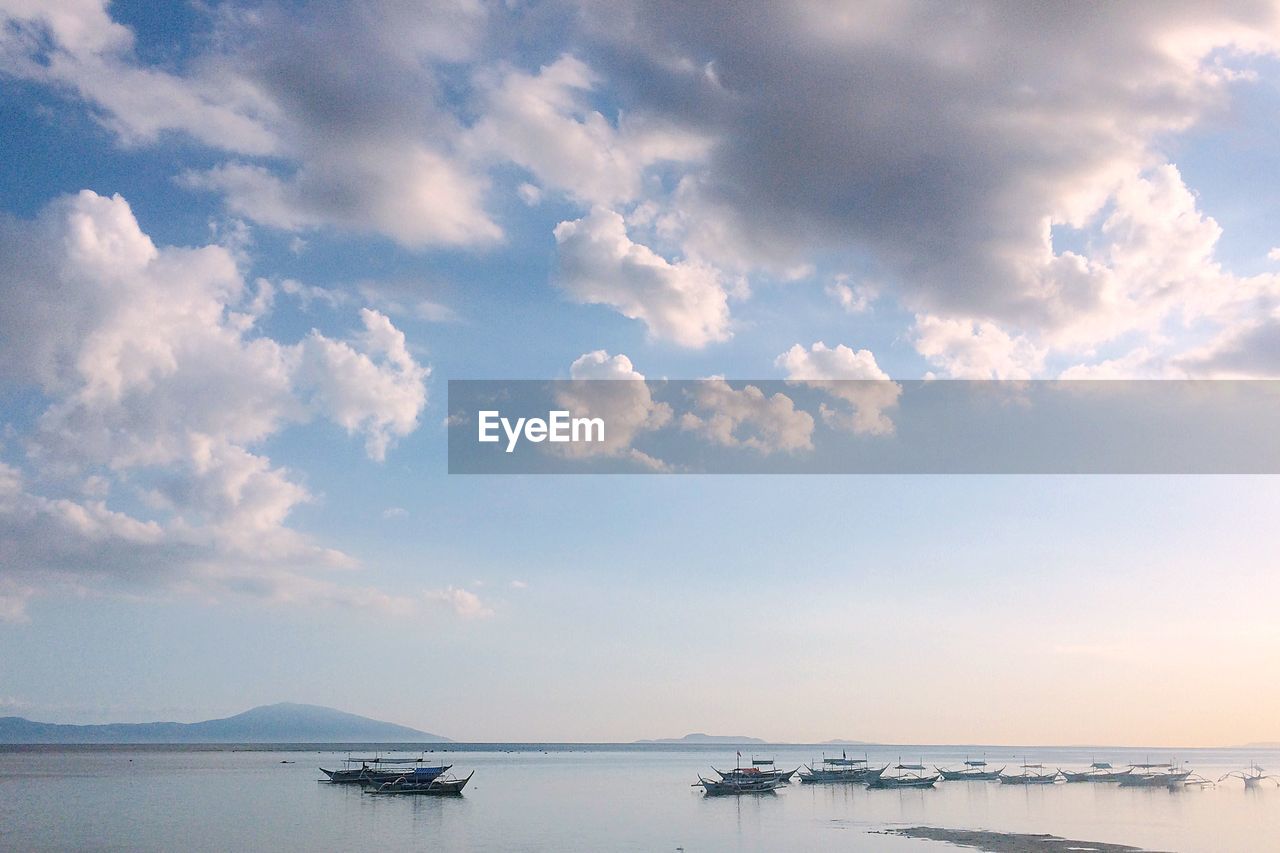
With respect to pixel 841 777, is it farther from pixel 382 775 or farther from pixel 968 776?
pixel 382 775

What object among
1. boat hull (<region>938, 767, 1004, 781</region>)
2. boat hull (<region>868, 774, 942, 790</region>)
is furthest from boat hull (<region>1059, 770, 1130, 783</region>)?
boat hull (<region>868, 774, 942, 790</region>)

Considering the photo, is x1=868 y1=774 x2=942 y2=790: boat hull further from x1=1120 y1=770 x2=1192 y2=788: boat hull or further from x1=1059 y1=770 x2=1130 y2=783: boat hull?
x1=1120 y1=770 x2=1192 y2=788: boat hull

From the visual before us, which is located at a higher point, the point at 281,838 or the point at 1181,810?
the point at 281,838

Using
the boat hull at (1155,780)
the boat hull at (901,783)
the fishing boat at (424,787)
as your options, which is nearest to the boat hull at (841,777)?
the boat hull at (901,783)

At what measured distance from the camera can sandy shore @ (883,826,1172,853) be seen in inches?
2076

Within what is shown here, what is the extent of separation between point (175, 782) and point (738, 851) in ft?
300

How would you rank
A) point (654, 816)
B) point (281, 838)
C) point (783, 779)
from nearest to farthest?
1. point (281, 838)
2. point (654, 816)
3. point (783, 779)

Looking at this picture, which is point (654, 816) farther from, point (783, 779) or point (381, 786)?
point (783, 779)

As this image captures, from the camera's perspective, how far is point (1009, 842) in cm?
5638

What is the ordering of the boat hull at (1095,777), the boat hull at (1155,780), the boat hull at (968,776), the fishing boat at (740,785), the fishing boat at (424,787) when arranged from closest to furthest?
the fishing boat at (424,787) < the fishing boat at (740,785) < the boat hull at (1155,780) < the boat hull at (1095,777) < the boat hull at (968,776)

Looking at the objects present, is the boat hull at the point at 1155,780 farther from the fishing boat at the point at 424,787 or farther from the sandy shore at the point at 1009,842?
the fishing boat at the point at 424,787

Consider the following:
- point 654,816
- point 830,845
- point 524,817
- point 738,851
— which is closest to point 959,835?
point 830,845

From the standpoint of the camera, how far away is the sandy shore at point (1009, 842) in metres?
52.7

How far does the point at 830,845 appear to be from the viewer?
56719 millimetres
